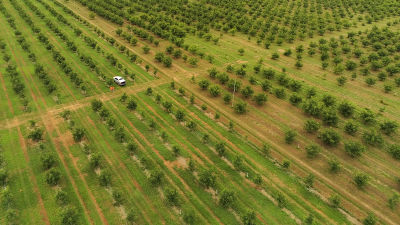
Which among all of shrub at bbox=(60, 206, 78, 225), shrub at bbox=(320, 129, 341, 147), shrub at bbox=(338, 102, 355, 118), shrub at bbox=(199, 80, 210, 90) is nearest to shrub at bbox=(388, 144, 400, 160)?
shrub at bbox=(320, 129, 341, 147)

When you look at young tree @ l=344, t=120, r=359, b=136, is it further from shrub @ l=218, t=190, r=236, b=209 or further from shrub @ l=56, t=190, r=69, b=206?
shrub @ l=56, t=190, r=69, b=206

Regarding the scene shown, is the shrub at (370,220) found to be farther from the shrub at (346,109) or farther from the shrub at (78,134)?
the shrub at (78,134)

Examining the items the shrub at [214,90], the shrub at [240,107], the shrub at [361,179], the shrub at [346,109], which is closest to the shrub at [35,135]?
the shrub at [214,90]

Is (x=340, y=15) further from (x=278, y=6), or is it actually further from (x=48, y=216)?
(x=48, y=216)

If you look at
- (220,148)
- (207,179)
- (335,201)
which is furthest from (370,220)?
(220,148)

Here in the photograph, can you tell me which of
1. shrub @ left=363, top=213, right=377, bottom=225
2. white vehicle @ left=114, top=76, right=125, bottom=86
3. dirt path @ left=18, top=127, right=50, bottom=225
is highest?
shrub @ left=363, top=213, right=377, bottom=225

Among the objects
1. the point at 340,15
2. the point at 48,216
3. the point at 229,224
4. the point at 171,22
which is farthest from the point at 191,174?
the point at 340,15

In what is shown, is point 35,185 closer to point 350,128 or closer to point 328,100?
point 350,128

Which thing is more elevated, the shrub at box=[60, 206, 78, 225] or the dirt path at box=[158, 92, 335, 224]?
the shrub at box=[60, 206, 78, 225]
